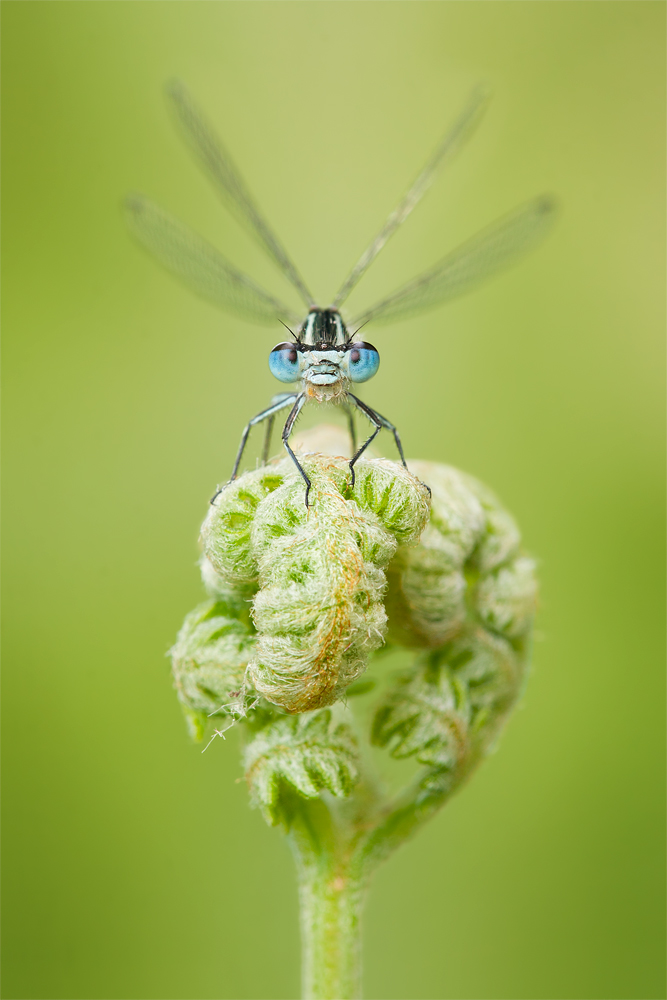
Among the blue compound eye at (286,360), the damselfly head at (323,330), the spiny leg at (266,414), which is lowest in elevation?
the spiny leg at (266,414)

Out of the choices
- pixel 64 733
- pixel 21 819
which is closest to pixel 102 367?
pixel 64 733

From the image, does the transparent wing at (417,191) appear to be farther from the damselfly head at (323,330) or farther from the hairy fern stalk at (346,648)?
the hairy fern stalk at (346,648)

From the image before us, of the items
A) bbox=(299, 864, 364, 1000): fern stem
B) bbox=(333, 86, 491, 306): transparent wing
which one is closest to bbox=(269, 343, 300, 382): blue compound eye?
bbox=(333, 86, 491, 306): transparent wing

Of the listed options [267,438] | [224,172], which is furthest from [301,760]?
[224,172]

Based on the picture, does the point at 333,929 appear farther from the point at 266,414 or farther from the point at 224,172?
the point at 224,172

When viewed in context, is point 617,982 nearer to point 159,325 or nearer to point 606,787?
point 606,787

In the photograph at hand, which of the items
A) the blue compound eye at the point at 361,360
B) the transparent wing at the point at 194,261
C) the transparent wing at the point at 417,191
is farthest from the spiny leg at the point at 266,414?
the transparent wing at the point at 194,261

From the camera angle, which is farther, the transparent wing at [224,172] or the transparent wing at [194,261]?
the transparent wing at [194,261]
